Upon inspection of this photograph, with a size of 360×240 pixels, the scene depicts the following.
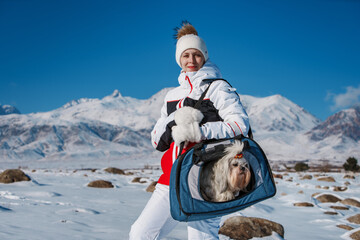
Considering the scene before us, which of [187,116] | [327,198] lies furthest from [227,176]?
[327,198]

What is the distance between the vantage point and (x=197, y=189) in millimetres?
2031

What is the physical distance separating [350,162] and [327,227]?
34883 millimetres

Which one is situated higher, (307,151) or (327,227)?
(307,151)

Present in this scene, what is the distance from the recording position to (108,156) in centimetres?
12381

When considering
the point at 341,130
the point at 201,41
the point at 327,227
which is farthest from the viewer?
the point at 341,130

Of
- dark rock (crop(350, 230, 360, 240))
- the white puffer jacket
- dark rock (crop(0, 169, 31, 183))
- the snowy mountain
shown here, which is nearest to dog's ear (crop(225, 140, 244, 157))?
the white puffer jacket

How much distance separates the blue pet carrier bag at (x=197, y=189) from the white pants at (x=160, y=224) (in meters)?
0.19

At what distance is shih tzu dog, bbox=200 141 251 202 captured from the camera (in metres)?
2.01

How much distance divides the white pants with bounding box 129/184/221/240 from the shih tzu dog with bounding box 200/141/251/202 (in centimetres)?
33

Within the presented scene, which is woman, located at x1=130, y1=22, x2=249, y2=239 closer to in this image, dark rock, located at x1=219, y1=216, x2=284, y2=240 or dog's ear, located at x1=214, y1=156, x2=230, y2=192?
dog's ear, located at x1=214, y1=156, x2=230, y2=192

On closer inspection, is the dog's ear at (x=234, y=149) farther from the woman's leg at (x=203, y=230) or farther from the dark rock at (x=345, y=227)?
the dark rock at (x=345, y=227)

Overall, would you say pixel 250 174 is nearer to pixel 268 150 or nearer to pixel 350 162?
pixel 350 162

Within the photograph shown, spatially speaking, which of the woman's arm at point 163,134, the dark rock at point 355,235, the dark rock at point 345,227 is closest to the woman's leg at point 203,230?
the woman's arm at point 163,134

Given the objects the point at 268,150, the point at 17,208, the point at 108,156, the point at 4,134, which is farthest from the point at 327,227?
the point at 4,134
